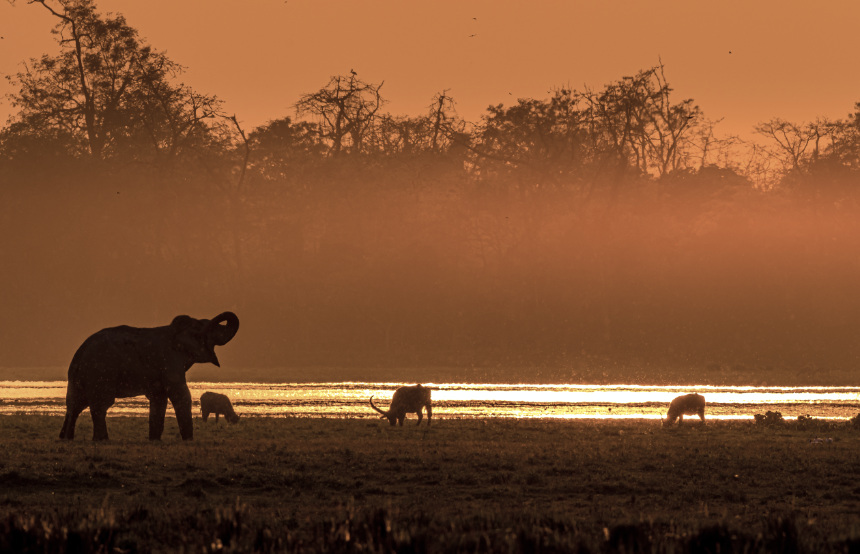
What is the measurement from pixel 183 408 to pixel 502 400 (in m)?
18.8

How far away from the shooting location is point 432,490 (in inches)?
731

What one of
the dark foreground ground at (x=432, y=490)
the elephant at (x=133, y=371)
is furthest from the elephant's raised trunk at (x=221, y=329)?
the dark foreground ground at (x=432, y=490)

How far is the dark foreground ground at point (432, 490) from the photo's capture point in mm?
12938

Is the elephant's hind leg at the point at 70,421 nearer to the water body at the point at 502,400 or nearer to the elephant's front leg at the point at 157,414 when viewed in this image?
the elephant's front leg at the point at 157,414

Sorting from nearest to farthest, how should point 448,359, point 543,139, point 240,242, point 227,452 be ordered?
point 227,452 < point 448,359 < point 543,139 < point 240,242

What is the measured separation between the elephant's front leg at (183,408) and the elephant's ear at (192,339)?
2.23 ft

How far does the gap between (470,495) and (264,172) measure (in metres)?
67.5

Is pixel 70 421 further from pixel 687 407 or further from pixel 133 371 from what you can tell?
pixel 687 407

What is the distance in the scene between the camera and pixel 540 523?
1425 centimetres

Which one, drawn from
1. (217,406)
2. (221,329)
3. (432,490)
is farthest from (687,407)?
(432,490)

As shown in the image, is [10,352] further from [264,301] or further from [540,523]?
[540,523]

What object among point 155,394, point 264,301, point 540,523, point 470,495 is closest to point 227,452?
point 155,394

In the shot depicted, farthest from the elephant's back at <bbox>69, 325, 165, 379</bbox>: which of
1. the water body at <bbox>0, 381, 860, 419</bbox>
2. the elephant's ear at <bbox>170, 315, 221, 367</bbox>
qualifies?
the water body at <bbox>0, 381, 860, 419</bbox>

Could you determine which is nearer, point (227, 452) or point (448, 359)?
point (227, 452)
